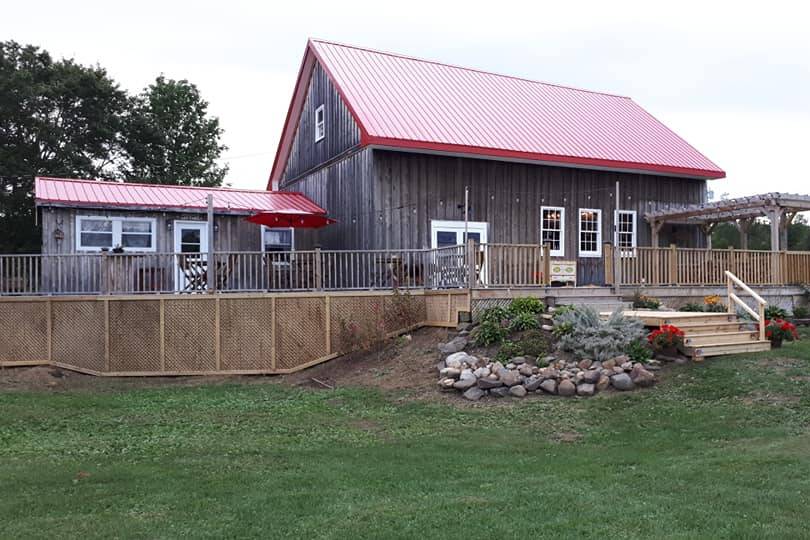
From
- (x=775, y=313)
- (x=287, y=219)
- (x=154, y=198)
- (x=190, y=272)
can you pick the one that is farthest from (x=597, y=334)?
(x=154, y=198)

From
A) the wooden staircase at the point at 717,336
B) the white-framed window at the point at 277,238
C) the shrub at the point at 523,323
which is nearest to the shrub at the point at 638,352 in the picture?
the wooden staircase at the point at 717,336

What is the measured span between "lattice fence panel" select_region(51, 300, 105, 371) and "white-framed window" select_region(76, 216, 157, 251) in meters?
2.54

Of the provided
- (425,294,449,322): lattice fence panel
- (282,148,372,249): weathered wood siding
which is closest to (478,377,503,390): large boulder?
(425,294,449,322): lattice fence panel

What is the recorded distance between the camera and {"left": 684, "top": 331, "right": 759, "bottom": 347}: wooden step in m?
12.3

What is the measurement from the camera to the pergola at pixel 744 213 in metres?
18.0

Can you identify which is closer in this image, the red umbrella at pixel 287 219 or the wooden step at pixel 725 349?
the wooden step at pixel 725 349

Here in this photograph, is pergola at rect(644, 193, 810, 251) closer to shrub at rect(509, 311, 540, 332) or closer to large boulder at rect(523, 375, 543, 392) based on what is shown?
shrub at rect(509, 311, 540, 332)

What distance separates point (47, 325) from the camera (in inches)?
594

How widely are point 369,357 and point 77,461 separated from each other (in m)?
7.52

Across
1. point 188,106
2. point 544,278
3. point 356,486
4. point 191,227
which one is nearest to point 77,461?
point 356,486

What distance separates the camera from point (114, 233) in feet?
57.7

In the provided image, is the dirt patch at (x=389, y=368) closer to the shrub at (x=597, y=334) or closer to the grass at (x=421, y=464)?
the grass at (x=421, y=464)

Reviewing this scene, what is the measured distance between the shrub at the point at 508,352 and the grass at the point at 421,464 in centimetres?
169

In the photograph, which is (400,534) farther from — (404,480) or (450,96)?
(450,96)
